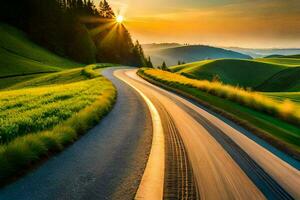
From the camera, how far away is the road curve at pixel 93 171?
472 cm

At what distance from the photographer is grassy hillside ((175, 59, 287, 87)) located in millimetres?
113375

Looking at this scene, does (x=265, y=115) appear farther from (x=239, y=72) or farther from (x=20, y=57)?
(x=239, y=72)

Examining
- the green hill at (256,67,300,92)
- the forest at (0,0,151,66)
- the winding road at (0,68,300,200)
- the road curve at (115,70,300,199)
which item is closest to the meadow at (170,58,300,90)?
the green hill at (256,67,300,92)

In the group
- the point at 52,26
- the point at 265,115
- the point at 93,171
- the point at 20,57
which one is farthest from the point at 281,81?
the point at 93,171

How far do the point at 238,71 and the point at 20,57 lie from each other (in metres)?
86.6

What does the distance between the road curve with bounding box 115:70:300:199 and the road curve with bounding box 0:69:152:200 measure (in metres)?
1.20

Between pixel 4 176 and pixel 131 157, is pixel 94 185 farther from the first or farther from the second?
pixel 131 157

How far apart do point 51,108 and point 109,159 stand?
6963mm

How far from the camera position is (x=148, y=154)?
7.50 meters

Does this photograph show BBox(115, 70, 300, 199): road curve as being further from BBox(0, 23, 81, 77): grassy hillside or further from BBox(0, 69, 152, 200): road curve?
BBox(0, 23, 81, 77): grassy hillside

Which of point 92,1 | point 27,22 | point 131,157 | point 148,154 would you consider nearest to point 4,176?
point 131,157

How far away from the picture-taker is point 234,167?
22.6 feet

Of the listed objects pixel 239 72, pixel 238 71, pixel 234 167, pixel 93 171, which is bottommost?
pixel 239 72

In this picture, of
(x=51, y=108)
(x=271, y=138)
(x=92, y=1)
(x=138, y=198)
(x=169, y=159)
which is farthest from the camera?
(x=92, y=1)
